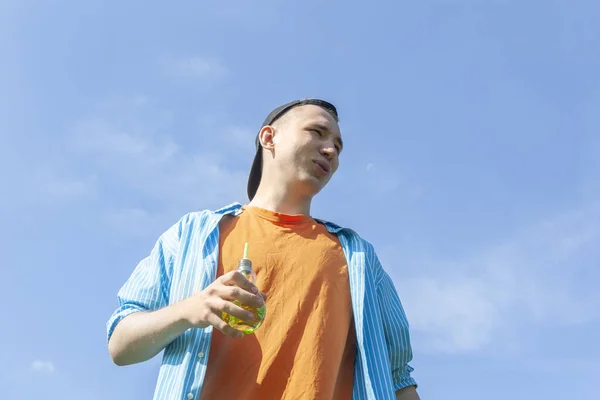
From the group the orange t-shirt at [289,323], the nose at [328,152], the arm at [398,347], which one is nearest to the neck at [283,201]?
the orange t-shirt at [289,323]

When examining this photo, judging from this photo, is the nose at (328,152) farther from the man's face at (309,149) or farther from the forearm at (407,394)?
the forearm at (407,394)

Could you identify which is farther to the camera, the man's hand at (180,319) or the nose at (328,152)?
the nose at (328,152)

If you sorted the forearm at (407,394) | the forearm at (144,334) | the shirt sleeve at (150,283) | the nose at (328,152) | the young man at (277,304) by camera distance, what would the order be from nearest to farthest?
the forearm at (144,334) < the young man at (277,304) < the shirt sleeve at (150,283) < the forearm at (407,394) < the nose at (328,152)

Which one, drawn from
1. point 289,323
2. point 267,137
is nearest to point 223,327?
point 289,323

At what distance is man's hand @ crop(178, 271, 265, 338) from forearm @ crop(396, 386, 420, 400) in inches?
59.6

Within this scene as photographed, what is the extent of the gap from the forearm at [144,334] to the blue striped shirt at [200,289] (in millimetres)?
104

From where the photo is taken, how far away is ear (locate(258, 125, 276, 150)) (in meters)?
5.53

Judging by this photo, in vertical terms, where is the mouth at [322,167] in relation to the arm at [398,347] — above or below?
above

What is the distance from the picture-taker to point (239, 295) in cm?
333

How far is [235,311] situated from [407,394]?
168 cm

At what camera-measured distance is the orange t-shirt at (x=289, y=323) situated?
3898 millimetres

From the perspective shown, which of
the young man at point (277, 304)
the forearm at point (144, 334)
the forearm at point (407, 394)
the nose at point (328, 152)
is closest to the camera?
the forearm at point (144, 334)

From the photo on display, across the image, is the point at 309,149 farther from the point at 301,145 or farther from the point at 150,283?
the point at 150,283

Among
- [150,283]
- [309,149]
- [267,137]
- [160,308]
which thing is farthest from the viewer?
[267,137]
